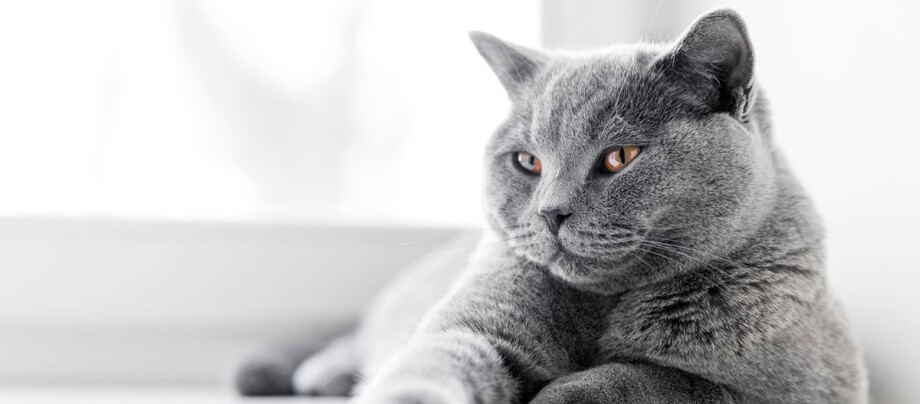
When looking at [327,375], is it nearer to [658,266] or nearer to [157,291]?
[157,291]

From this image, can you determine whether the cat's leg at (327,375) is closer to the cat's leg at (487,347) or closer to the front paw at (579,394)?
the cat's leg at (487,347)

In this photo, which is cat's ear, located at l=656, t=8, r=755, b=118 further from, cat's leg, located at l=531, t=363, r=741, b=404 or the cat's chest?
cat's leg, located at l=531, t=363, r=741, b=404

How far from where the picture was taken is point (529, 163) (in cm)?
101

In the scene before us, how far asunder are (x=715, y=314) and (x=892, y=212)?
0.34 m

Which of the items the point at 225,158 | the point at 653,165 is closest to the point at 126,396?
the point at 225,158

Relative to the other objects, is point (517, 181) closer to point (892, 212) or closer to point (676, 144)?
point (676, 144)

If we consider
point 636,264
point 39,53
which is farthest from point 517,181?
point 39,53

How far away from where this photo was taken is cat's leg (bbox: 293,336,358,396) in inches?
50.6

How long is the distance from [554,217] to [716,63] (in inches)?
10.1

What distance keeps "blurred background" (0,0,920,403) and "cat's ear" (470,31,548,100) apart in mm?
474

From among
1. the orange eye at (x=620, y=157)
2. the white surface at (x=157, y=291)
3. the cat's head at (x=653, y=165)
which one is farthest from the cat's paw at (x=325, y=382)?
the orange eye at (x=620, y=157)

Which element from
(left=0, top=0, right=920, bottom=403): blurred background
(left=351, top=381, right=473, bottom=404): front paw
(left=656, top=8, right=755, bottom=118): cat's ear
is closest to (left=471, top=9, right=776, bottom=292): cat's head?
(left=656, top=8, right=755, bottom=118): cat's ear

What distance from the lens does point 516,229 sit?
99 centimetres

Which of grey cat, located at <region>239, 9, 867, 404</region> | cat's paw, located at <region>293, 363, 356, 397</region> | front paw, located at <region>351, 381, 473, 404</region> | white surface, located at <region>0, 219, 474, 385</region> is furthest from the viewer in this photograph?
white surface, located at <region>0, 219, 474, 385</region>
